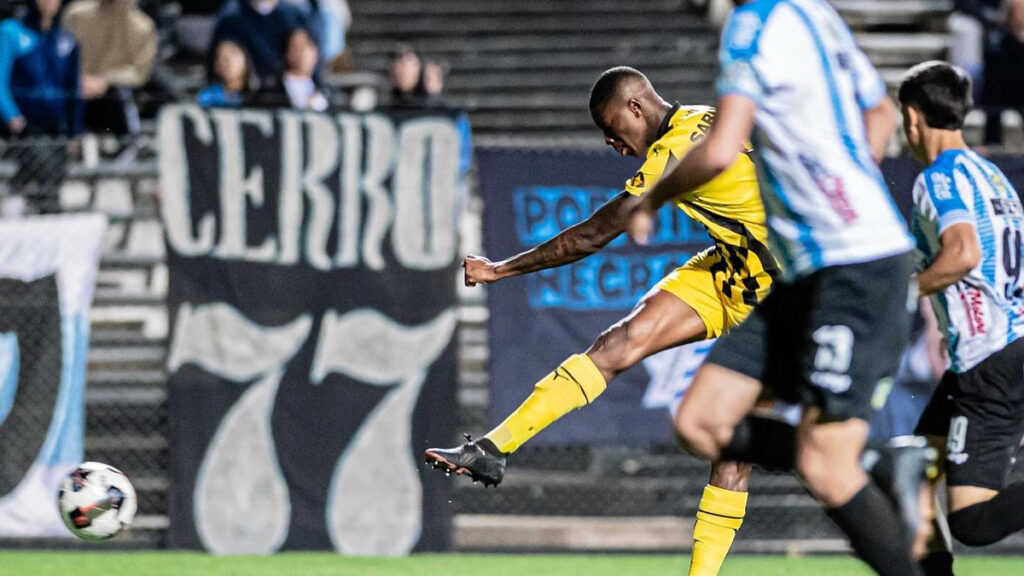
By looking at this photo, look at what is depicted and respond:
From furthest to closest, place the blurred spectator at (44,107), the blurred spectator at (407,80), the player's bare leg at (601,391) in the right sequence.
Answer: the blurred spectator at (407,80) → the blurred spectator at (44,107) → the player's bare leg at (601,391)

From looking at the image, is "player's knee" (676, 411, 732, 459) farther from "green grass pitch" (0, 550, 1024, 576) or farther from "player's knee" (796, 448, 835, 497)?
"green grass pitch" (0, 550, 1024, 576)

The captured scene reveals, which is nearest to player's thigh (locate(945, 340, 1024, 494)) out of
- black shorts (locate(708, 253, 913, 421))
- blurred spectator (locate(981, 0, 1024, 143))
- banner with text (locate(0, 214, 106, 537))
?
black shorts (locate(708, 253, 913, 421))

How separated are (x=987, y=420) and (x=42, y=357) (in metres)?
6.14

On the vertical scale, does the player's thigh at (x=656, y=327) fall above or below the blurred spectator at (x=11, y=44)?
below

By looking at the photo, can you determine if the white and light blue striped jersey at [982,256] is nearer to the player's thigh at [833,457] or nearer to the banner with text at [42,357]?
the player's thigh at [833,457]

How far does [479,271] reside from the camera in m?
6.45

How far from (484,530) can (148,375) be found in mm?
2576

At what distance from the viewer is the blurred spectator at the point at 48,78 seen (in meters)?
11.5

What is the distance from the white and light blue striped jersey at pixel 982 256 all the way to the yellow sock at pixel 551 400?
1502 millimetres

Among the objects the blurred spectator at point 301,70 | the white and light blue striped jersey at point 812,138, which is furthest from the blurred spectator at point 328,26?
the white and light blue striped jersey at point 812,138

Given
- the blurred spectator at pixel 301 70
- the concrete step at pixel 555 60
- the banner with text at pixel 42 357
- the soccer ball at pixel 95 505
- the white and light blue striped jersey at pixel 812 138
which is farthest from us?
the concrete step at pixel 555 60

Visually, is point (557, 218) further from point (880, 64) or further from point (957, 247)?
point (880, 64)

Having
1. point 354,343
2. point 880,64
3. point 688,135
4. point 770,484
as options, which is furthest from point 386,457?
point 880,64

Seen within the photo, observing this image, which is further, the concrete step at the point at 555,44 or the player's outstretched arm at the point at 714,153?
the concrete step at the point at 555,44
